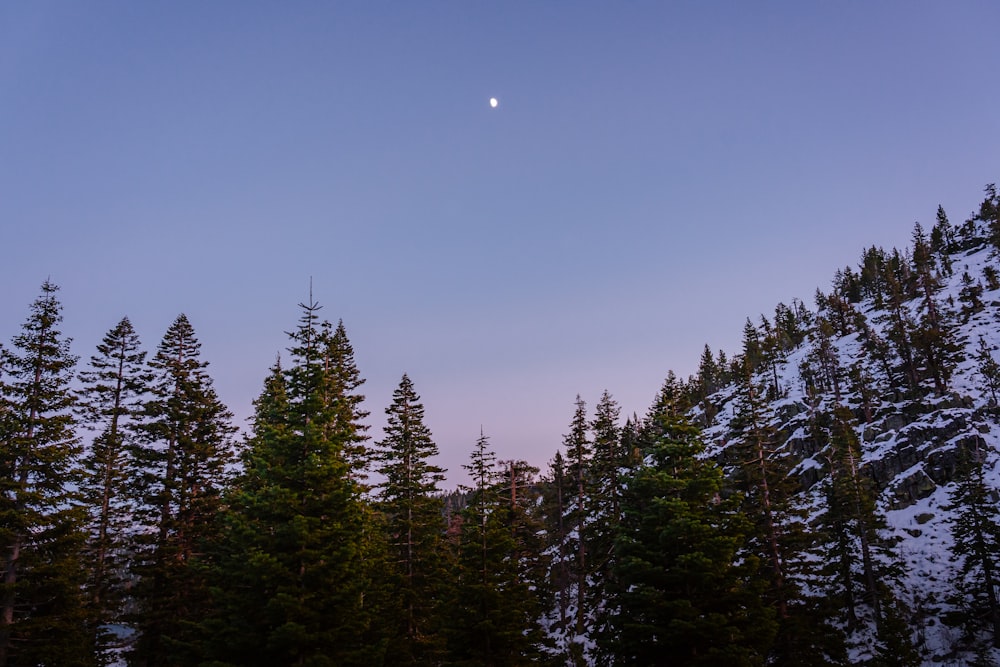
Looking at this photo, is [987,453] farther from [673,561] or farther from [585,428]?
[673,561]

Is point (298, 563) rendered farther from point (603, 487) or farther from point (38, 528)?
point (603, 487)

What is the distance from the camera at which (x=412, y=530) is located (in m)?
32.1

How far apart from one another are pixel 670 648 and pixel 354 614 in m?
12.0

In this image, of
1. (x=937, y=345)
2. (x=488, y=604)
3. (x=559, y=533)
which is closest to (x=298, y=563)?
(x=488, y=604)

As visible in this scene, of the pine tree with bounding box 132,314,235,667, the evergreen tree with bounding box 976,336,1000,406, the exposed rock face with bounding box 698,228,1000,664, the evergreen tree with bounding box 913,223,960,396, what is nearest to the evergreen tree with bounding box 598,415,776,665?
the exposed rock face with bounding box 698,228,1000,664

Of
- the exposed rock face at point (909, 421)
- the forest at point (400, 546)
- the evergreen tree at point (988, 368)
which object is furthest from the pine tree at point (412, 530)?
the evergreen tree at point (988, 368)

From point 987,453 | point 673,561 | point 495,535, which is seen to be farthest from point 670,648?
point 987,453

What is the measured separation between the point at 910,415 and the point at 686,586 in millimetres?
58550

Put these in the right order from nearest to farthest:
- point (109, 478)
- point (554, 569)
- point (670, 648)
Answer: point (670, 648) < point (109, 478) < point (554, 569)

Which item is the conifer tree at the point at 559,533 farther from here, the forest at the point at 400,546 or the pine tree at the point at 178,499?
the pine tree at the point at 178,499

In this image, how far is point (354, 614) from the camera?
766 inches

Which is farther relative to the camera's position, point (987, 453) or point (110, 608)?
point (987, 453)

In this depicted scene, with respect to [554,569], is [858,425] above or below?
above

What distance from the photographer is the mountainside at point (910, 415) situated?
38094 millimetres
